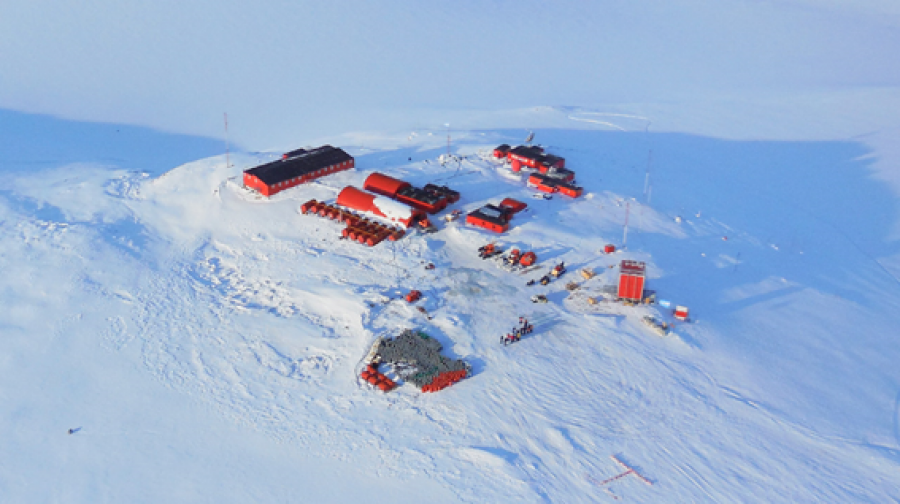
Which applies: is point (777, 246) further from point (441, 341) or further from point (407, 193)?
point (441, 341)

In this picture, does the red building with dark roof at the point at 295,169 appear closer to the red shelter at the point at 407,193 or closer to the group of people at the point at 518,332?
Result: the red shelter at the point at 407,193

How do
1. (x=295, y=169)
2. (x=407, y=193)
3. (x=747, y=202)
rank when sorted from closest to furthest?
(x=407, y=193), (x=295, y=169), (x=747, y=202)

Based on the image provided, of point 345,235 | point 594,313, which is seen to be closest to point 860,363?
point 594,313

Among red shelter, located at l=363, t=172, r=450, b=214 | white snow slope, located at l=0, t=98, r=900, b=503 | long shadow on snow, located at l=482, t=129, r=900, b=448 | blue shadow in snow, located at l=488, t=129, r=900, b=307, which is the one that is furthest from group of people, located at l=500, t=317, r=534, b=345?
red shelter, located at l=363, t=172, r=450, b=214

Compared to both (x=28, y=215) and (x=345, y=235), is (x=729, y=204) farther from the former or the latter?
(x=28, y=215)

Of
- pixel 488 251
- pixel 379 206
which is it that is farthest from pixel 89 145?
pixel 488 251

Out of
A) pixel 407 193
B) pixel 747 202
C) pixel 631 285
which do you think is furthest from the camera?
pixel 747 202
